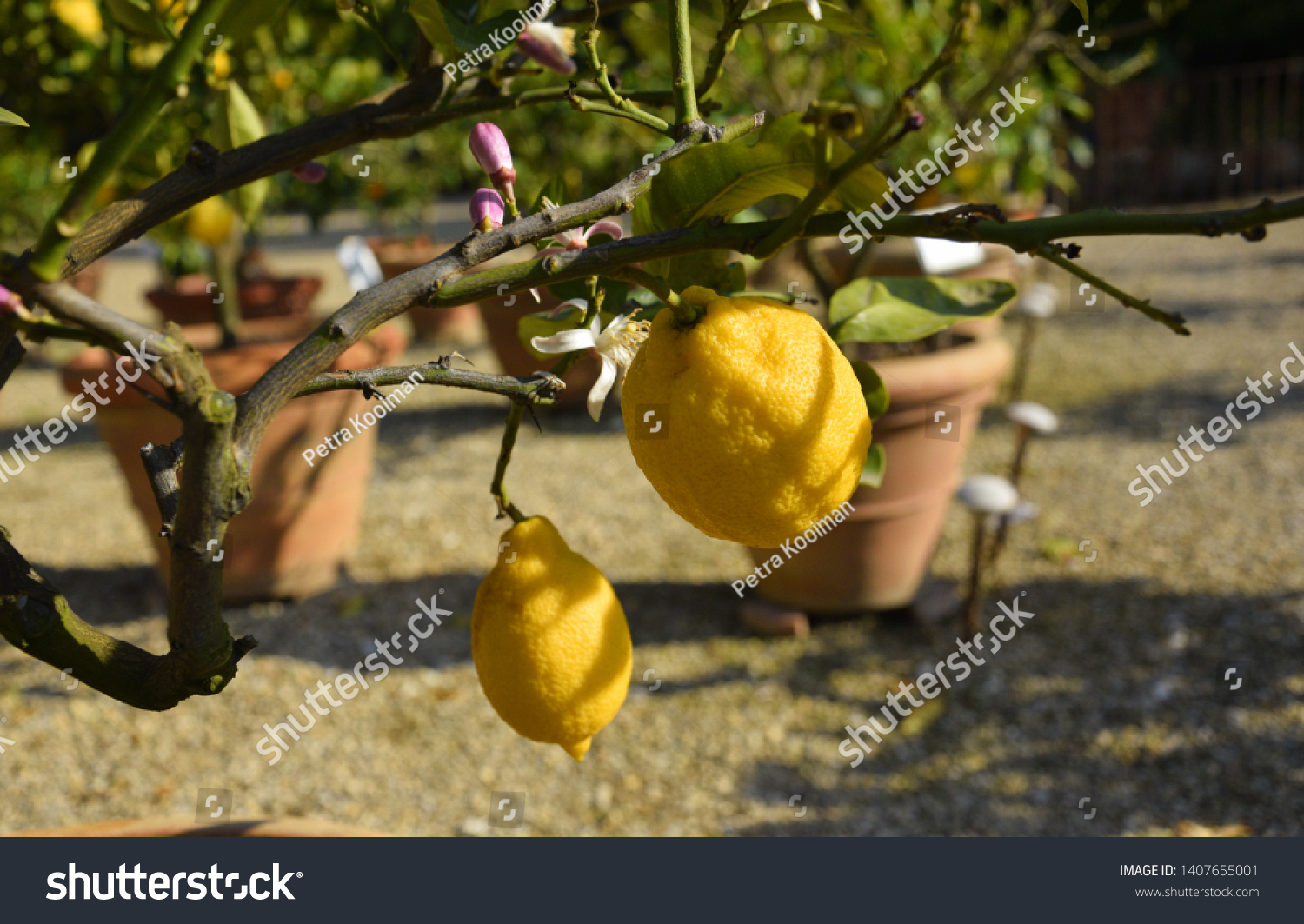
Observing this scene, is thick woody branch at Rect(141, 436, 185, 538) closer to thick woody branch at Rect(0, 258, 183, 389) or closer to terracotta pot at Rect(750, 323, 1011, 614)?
thick woody branch at Rect(0, 258, 183, 389)

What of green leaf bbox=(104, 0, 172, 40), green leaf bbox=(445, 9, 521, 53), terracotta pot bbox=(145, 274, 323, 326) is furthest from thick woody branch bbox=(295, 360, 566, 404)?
terracotta pot bbox=(145, 274, 323, 326)

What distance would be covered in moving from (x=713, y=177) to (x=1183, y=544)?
2461mm

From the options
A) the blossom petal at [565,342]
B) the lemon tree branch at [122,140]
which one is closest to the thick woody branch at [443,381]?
the blossom petal at [565,342]

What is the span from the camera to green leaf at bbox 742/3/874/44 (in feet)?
1.75

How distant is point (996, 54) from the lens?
286 centimetres

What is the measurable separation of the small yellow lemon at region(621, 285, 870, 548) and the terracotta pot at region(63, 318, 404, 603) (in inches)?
64.7

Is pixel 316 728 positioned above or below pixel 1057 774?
below

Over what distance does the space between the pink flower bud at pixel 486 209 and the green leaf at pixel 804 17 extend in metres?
0.17

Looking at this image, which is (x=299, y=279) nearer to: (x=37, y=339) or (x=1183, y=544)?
(x=1183, y=544)

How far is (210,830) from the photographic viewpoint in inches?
36.1

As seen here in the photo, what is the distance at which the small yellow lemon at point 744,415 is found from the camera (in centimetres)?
49

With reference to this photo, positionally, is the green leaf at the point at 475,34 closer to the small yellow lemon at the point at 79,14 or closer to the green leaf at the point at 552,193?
the green leaf at the point at 552,193

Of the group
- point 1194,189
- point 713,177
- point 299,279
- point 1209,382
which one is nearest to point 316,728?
point 713,177

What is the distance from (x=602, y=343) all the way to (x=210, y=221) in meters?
2.20
